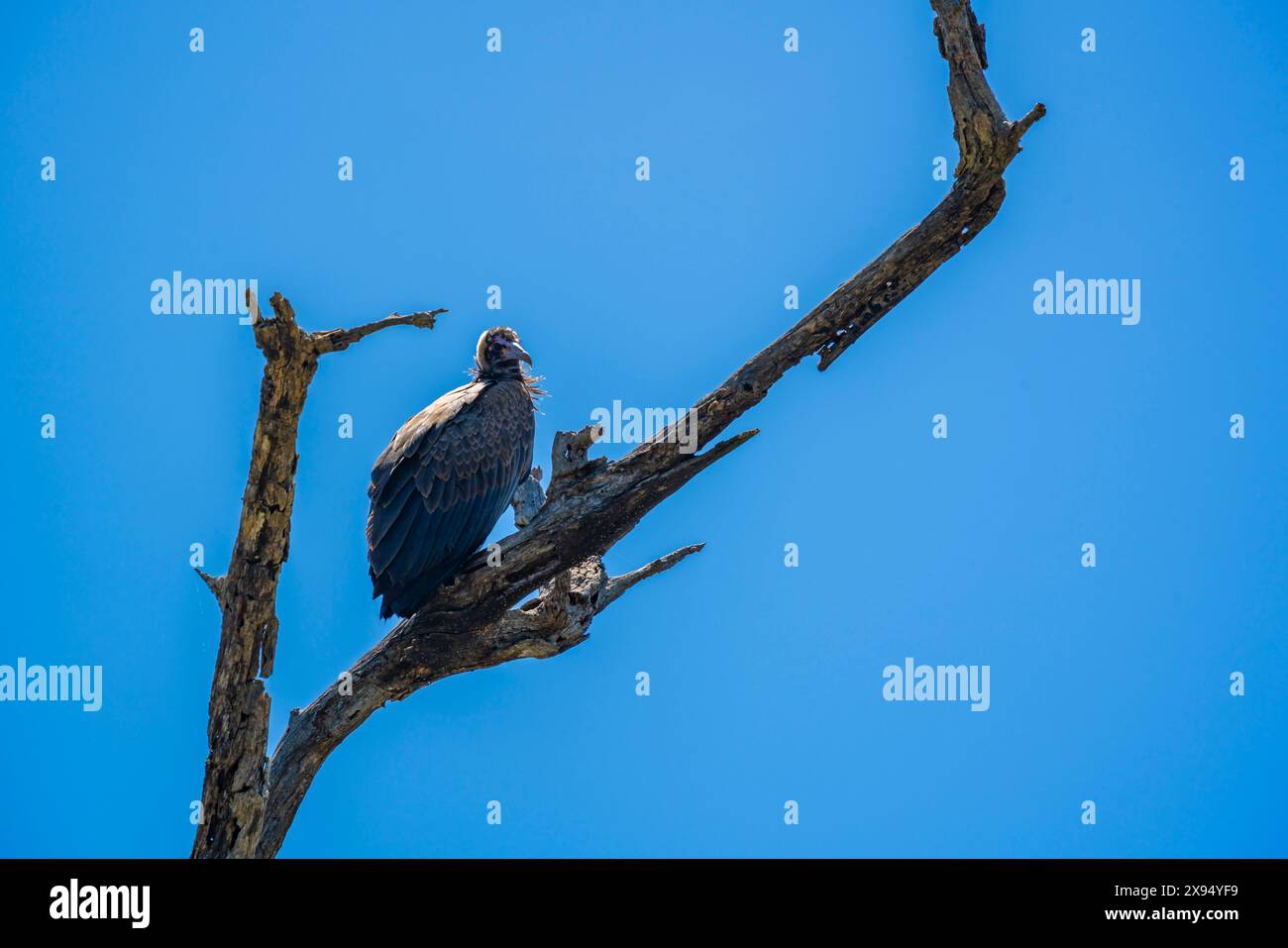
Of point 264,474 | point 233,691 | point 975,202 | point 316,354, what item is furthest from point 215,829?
point 975,202

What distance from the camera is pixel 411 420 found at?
33.7 ft

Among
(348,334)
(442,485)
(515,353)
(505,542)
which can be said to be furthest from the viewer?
(515,353)

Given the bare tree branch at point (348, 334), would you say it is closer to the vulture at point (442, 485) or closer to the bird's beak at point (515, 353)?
the vulture at point (442, 485)

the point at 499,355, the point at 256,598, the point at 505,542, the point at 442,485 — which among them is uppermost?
the point at 499,355

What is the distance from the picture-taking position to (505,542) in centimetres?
872

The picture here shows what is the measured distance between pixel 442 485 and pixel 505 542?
1.07 meters

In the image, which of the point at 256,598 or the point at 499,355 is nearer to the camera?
the point at 256,598

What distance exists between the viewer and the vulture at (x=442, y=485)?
9.23 metres

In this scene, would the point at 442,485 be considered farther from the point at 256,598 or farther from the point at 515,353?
the point at 256,598

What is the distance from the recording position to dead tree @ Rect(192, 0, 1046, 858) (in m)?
7.45

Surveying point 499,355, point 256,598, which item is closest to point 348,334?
point 256,598

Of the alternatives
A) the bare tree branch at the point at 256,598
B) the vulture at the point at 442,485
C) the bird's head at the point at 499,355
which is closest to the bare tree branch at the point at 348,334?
the bare tree branch at the point at 256,598

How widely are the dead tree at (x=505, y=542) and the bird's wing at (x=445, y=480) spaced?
41 centimetres

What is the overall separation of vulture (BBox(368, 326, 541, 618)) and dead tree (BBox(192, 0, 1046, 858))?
0.35 metres
